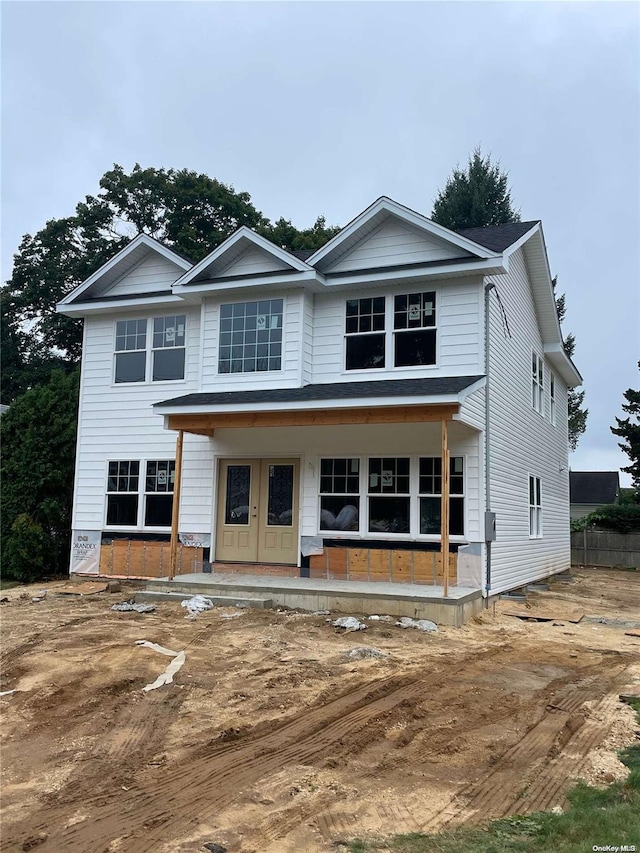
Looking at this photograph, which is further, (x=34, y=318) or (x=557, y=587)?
(x=34, y=318)

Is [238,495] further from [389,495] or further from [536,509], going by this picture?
[536,509]

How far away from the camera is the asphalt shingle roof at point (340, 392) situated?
10969 millimetres

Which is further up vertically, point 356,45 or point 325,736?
point 356,45

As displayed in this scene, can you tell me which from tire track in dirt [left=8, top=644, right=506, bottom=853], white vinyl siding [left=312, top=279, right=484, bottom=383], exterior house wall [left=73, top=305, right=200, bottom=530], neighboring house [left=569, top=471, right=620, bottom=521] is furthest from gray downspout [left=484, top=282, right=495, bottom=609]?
neighboring house [left=569, top=471, right=620, bottom=521]

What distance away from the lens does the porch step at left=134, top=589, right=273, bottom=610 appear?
11094 mm

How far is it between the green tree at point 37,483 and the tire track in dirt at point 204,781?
10633mm

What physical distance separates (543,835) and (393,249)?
1083 centimetres

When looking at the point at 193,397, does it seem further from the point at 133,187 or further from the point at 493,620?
the point at 133,187

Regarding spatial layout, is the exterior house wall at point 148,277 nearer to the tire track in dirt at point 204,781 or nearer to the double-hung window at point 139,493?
the double-hung window at point 139,493

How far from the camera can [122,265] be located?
1549 centimetres

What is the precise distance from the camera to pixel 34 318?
2816cm

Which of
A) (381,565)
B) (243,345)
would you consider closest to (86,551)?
(243,345)

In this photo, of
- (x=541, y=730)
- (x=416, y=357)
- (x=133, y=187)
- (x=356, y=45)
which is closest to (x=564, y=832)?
(x=541, y=730)

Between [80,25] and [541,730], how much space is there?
35.7ft
